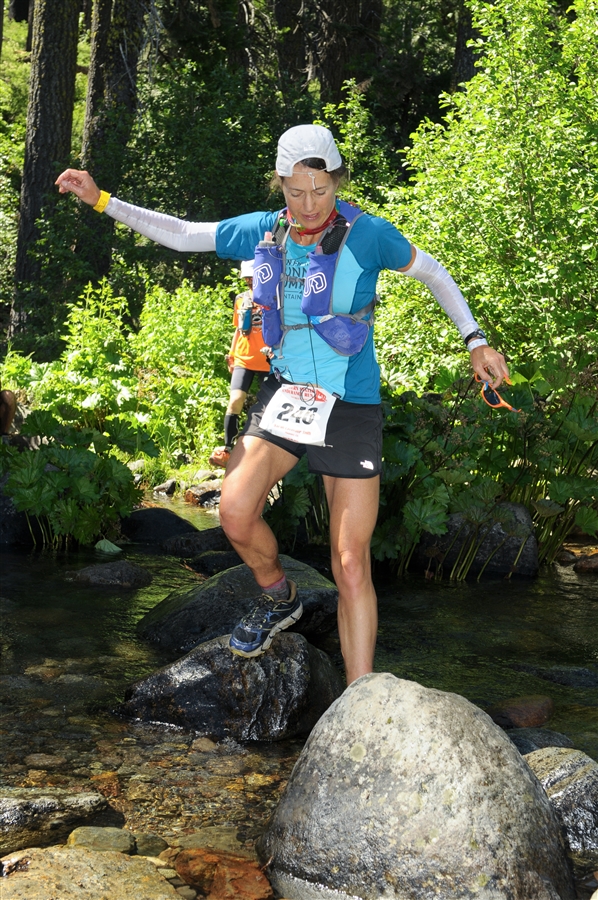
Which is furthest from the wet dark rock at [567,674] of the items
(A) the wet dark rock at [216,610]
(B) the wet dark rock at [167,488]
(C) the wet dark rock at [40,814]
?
(B) the wet dark rock at [167,488]

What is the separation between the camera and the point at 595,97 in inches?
378

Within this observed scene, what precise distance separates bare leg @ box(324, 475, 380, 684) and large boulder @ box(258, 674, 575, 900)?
61cm

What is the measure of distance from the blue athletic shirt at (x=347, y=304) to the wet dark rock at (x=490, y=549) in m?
4.04

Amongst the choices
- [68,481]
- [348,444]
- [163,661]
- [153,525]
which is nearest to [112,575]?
[68,481]

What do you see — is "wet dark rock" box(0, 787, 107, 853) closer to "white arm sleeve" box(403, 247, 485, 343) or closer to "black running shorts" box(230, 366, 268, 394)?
"white arm sleeve" box(403, 247, 485, 343)

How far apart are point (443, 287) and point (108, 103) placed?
40.4ft

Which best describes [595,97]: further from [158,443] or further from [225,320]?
[158,443]

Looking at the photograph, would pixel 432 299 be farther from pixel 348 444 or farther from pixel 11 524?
pixel 348 444

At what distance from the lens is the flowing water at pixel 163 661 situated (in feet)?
12.3

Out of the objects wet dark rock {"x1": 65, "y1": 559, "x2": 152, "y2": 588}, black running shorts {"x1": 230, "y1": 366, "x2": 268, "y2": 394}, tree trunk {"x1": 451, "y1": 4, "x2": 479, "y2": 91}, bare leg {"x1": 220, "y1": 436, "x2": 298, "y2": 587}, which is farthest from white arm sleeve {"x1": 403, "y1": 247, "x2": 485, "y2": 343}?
tree trunk {"x1": 451, "y1": 4, "x2": 479, "y2": 91}

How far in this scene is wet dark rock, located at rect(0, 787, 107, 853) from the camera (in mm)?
3225

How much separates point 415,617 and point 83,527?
103 inches

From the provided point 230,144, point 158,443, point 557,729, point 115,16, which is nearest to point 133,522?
point 158,443

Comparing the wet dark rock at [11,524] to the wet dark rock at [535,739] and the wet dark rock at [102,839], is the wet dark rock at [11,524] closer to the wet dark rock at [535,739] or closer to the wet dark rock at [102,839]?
the wet dark rock at [535,739]
